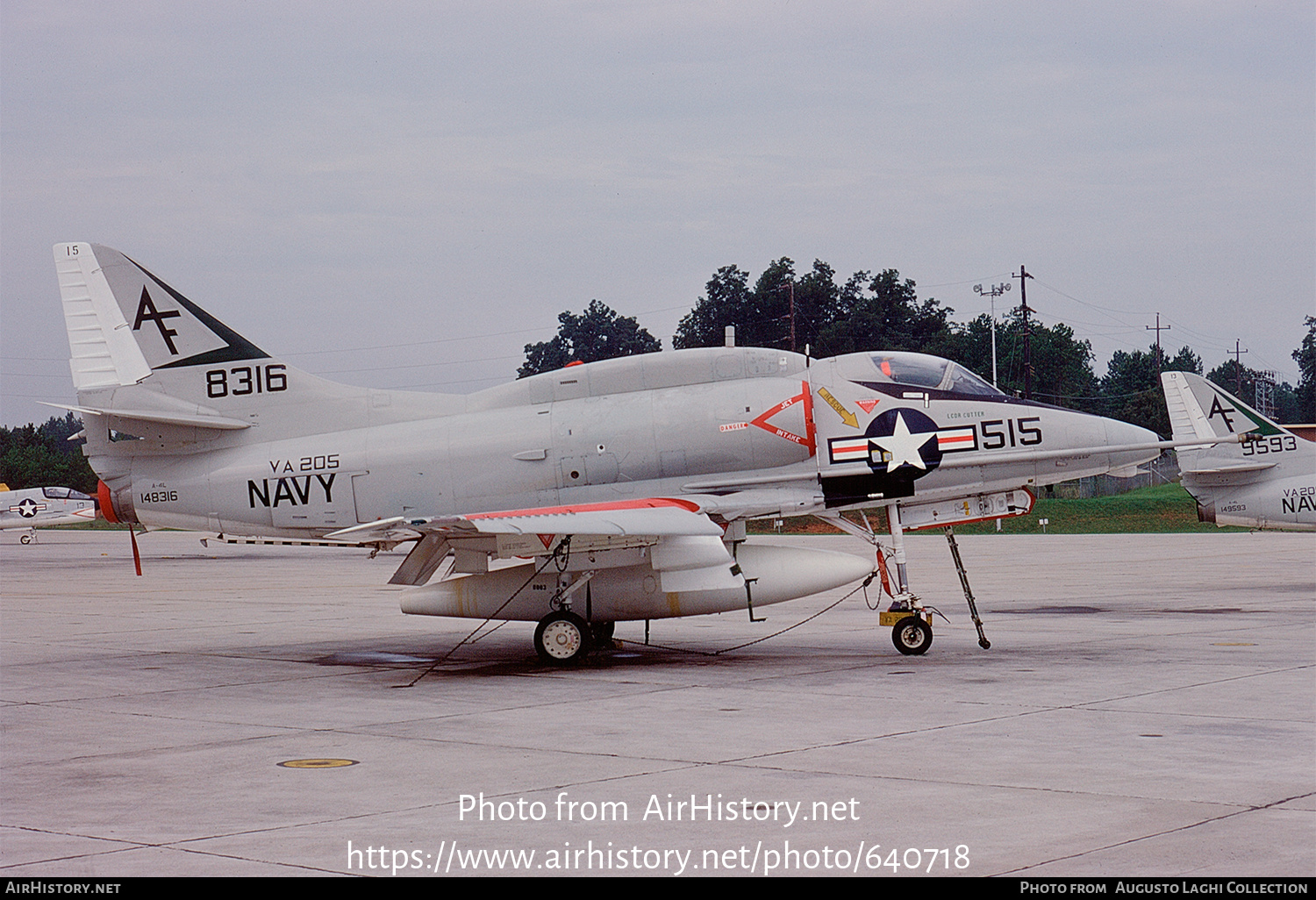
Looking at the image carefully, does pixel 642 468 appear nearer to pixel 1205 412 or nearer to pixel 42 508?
pixel 1205 412

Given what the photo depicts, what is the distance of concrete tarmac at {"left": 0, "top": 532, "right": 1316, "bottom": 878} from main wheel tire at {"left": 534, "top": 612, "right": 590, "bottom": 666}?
0.37 metres

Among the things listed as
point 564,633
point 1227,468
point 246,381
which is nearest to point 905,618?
point 564,633

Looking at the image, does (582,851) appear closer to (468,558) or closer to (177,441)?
(468,558)

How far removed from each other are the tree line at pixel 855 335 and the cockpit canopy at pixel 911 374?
4716 centimetres

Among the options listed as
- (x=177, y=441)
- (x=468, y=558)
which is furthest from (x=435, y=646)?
(x=177, y=441)

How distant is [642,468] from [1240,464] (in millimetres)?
15056

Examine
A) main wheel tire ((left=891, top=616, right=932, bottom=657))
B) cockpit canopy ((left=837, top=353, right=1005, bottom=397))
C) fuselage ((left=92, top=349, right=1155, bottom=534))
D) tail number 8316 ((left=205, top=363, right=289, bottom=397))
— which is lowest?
main wheel tire ((left=891, top=616, right=932, bottom=657))

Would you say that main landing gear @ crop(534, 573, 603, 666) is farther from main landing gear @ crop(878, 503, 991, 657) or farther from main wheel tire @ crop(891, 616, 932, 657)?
main wheel tire @ crop(891, 616, 932, 657)

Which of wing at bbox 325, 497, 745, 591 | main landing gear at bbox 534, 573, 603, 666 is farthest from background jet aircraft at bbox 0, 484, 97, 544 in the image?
main landing gear at bbox 534, 573, 603, 666

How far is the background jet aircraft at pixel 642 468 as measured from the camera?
15133 millimetres

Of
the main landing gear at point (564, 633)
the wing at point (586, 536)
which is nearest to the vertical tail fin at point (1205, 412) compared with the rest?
the wing at point (586, 536)

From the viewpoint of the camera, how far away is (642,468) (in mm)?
15438

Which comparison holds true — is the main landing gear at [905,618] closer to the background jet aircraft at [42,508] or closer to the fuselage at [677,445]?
the fuselage at [677,445]

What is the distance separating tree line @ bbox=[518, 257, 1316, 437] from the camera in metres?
81.3
